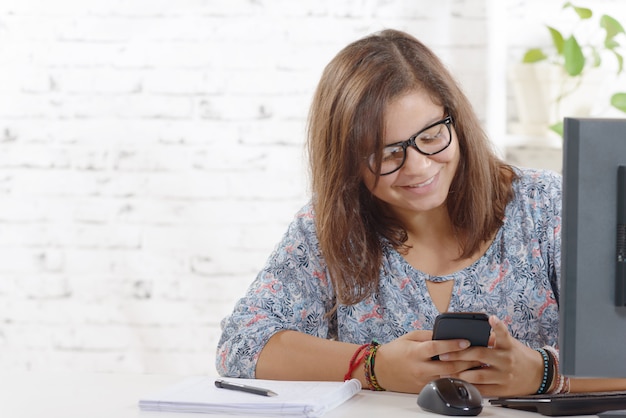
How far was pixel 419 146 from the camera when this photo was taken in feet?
5.03

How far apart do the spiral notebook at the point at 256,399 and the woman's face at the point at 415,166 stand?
370 millimetres

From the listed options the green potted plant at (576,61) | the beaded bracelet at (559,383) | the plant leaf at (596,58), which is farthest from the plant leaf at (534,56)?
the beaded bracelet at (559,383)

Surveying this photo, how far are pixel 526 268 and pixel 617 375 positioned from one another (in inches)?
24.6

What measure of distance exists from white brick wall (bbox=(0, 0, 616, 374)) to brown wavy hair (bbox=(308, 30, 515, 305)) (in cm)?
92

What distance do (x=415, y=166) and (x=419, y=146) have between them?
0.04 metres

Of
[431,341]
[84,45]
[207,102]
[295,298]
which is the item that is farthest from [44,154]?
[431,341]

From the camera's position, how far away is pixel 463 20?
2.58 m

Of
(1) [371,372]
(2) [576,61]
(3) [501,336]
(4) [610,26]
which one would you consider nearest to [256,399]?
(1) [371,372]

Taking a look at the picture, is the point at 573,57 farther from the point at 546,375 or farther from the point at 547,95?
the point at 546,375

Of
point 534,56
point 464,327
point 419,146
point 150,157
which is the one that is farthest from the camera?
point 150,157

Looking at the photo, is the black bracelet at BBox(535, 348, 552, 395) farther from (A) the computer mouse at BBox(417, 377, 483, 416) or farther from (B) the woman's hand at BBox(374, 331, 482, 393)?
(A) the computer mouse at BBox(417, 377, 483, 416)

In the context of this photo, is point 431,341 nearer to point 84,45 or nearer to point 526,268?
point 526,268

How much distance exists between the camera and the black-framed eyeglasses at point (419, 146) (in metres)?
1.53

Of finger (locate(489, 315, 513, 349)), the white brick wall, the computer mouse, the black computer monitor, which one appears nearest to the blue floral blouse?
finger (locate(489, 315, 513, 349))
